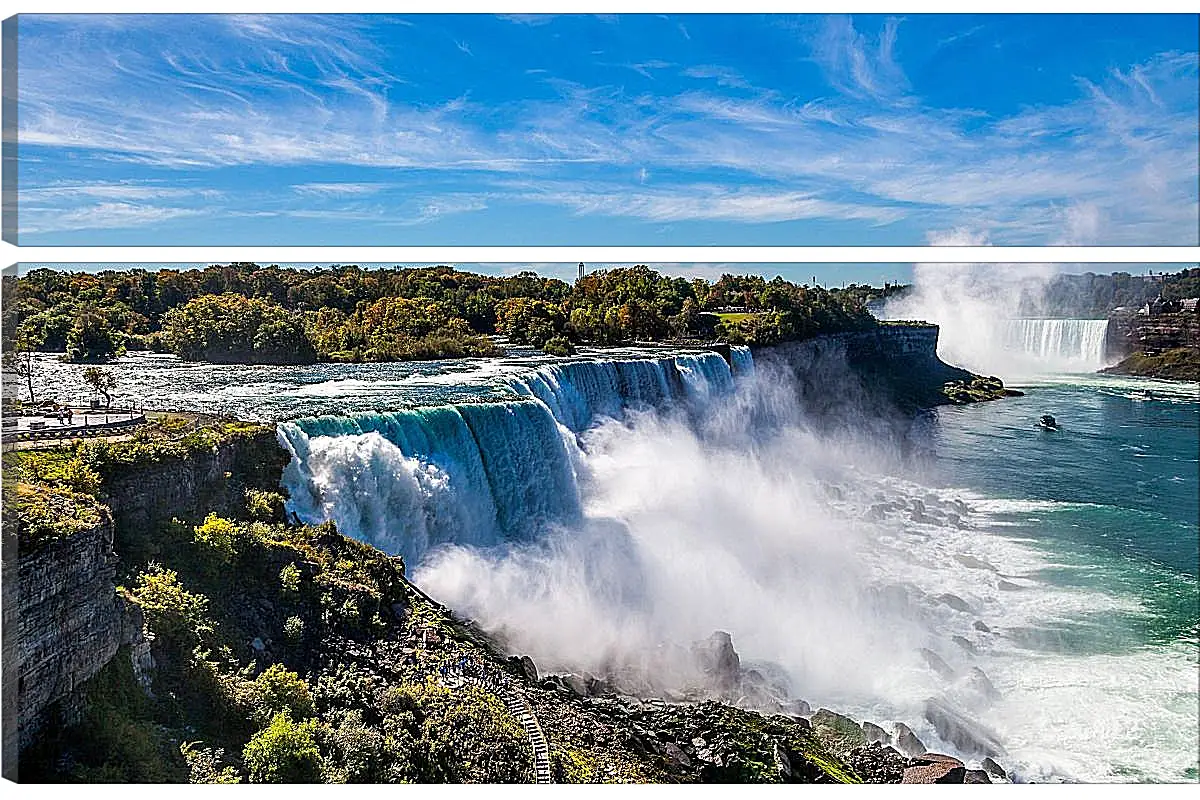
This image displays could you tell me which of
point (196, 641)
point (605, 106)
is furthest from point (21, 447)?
point (605, 106)

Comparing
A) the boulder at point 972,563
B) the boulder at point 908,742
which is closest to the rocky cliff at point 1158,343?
the boulder at point 972,563

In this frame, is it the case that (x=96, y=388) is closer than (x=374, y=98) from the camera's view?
No

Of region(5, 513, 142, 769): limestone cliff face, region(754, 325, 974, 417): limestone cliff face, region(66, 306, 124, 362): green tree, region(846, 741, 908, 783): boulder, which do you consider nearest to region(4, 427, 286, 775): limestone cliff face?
region(5, 513, 142, 769): limestone cliff face

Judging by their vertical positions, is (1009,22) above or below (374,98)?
above

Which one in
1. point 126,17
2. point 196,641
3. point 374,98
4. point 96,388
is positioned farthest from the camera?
point 96,388

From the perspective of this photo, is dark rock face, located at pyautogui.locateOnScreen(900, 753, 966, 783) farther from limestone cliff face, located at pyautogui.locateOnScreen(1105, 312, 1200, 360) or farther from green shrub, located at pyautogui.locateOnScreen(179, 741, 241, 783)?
green shrub, located at pyautogui.locateOnScreen(179, 741, 241, 783)

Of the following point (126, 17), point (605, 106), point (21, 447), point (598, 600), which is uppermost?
point (126, 17)

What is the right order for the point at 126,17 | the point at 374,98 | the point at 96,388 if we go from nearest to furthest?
1. the point at 126,17
2. the point at 374,98
3. the point at 96,388

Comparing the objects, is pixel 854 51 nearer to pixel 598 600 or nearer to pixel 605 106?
pixel 605 106

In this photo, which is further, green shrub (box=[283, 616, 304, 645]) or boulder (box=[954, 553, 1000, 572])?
boulder (box=[954, 553, 1000, 572])
